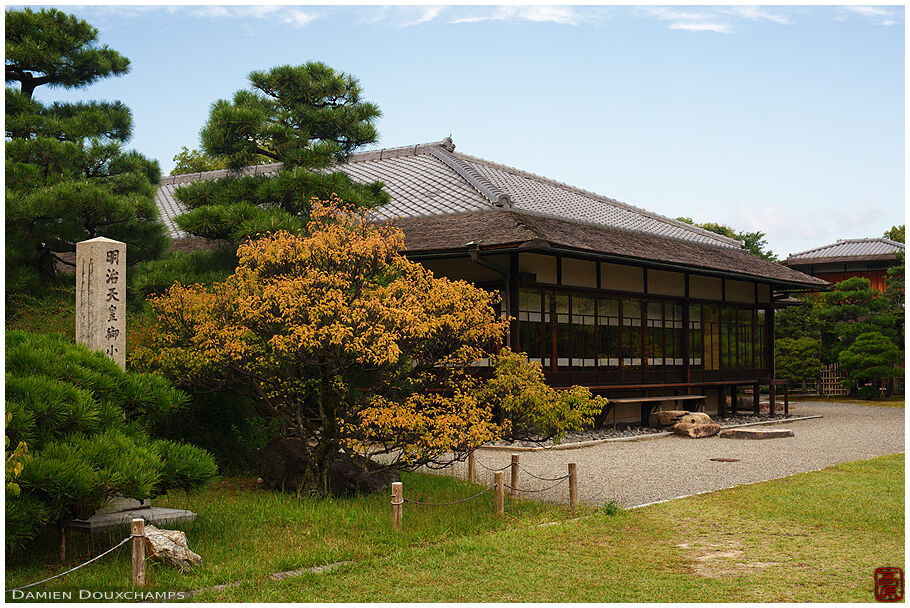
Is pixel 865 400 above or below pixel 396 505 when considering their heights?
below

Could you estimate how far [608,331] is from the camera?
1966cm

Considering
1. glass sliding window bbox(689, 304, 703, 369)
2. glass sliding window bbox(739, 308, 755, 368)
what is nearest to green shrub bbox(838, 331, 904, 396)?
glass sliding window bbox(739, 308, 755, 368)

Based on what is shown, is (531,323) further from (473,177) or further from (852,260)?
(852,260)

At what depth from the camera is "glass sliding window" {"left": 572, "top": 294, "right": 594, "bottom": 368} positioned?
737 inches

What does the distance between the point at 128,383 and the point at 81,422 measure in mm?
867

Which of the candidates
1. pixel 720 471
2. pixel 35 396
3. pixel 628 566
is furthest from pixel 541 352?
pixel 35 396

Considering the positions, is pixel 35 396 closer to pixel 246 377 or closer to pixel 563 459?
pixel 246 377

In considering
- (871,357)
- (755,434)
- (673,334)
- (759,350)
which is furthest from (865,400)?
(755,434)

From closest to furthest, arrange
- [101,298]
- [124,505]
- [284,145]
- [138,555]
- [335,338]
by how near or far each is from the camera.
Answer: [138,555] < [124,505] < [335,338] < [101,298] < [284,145]

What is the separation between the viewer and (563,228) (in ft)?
60.6

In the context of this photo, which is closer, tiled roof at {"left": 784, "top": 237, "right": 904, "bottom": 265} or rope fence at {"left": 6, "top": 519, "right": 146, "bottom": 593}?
rope fence at {"left": 6, "top": 519, "right": 146, "bottom": 593}

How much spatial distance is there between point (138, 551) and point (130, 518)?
1813 mm

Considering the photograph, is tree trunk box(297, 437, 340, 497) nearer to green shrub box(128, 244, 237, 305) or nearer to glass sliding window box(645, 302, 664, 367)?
green shrub box(128, 244, 237, 305)

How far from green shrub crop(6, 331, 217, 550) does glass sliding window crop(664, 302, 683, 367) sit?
15392 mm
